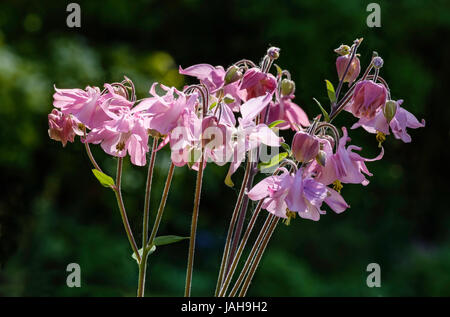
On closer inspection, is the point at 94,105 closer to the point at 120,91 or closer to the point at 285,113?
the point at 120,91

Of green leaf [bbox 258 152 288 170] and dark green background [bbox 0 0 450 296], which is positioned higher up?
dark green background [bbox 0 0 450 296]

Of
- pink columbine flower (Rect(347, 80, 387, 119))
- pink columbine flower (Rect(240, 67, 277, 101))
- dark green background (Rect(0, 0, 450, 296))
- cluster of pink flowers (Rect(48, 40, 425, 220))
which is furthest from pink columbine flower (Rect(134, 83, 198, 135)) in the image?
dark green background (Rect(0, 0, 450, 296))

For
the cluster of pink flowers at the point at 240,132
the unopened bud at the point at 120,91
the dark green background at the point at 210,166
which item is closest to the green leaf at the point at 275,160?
the cluster of pink flowers at the point at 240,132

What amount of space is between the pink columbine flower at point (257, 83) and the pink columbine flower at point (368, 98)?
0.36ft

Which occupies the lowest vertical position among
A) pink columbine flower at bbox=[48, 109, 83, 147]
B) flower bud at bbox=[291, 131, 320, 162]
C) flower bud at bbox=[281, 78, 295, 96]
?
flower bud at bbox=[291, 131, 320, 162]

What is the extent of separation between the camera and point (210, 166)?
8.96ft

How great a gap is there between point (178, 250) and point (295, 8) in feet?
4.94

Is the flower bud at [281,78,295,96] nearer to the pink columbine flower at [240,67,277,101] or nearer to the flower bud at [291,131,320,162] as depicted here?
the pink columbine flower at [240,67,277,101]

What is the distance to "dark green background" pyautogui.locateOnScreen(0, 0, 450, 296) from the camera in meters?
2.36

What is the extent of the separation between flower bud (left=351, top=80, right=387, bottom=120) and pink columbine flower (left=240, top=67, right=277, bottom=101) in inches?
4.4

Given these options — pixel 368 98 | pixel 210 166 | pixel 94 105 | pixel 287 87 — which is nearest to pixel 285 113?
pixel 287 87

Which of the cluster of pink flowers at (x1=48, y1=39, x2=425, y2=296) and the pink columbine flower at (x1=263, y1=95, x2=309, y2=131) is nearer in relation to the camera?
the cluster of pink flowers at (x1=48, y1=39, x2=425, y2=296)

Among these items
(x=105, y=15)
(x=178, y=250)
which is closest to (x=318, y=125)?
(x=178, y=250)
